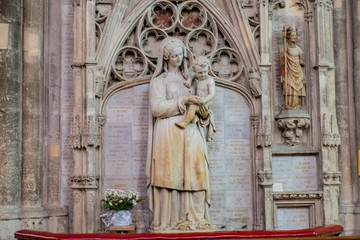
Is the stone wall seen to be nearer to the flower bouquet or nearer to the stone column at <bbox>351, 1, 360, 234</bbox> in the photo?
the stone column at <bbox>351, 1, 360, 234</bbox>

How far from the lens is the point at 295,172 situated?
10961 millimetres

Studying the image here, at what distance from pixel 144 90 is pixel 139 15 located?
138 centimetres

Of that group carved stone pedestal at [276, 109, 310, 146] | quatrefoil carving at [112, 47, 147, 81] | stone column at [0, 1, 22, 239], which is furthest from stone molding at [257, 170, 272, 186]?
stone column at [0, 1, 22, 239]

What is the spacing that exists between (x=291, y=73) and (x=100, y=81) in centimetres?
347

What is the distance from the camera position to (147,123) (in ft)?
35.7

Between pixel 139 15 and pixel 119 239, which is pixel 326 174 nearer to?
pixel 139 15

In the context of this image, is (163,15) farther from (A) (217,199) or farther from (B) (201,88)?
(A) (217,199)

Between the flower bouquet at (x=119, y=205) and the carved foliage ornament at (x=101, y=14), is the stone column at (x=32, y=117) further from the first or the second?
the flower bouquet at (x=119, y=205)

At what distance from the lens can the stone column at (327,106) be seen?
34.7 ft

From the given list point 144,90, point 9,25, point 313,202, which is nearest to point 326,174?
point 313,202

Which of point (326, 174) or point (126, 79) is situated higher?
point (126, 79)

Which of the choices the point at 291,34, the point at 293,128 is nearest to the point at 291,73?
the point at 291,34

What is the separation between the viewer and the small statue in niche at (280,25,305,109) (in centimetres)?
1080

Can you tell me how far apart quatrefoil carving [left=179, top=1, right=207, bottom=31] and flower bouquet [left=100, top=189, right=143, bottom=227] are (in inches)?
130
